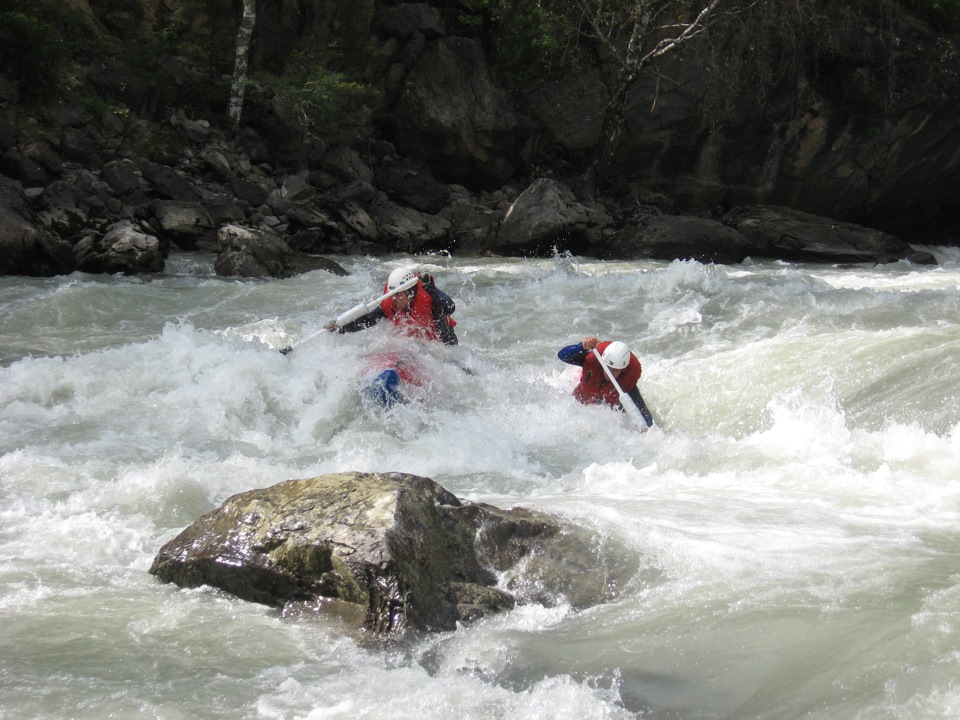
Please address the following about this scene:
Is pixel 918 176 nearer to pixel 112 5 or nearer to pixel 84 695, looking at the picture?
pixel 112 5

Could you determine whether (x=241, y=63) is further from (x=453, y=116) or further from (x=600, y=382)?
(x=600, y=382)

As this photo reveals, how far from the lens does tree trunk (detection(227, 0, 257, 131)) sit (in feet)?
51.0

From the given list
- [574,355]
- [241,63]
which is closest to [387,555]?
[574,355]

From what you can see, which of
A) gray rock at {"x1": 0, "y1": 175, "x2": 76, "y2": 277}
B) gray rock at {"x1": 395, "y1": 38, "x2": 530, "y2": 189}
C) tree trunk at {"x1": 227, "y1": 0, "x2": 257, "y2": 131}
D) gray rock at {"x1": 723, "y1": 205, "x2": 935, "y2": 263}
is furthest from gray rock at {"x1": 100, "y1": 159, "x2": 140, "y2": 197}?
gray rock at {"x1": 723, "y1": 205, "x2": 935, "y2": 263}

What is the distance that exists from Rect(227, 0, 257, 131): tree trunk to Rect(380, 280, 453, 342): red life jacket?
30.5 ft

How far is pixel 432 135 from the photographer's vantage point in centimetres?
1705

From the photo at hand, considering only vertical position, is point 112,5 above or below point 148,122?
above

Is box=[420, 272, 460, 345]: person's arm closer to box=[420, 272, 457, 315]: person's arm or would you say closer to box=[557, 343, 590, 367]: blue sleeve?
box=[420, 272, 457, 315]: person's arm

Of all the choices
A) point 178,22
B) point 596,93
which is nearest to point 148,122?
point 178,22

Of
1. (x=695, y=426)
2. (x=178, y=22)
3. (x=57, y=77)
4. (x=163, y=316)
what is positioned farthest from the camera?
(x=178, y=22)

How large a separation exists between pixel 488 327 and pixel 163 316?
10.9ft

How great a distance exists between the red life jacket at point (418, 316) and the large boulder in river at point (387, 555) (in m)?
3.58

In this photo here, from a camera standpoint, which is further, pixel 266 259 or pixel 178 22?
pixel 178 22

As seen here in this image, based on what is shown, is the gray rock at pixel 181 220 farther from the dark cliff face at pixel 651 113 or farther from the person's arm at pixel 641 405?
the person's arm at pixel 641 405
